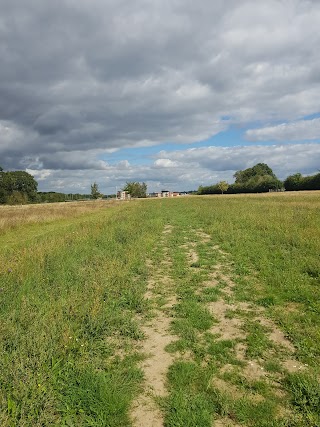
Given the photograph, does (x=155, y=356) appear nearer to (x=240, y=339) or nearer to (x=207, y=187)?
(x=240, y=339)

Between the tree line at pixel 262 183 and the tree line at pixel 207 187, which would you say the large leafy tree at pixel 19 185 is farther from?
the tree line at pixel 262 183

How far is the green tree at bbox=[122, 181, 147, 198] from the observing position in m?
150

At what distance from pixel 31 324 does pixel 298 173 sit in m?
116

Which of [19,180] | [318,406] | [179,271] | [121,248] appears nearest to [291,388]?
[318,406]

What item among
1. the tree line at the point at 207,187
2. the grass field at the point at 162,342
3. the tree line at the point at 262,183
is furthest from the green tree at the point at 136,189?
the grass field at the point at 162,342

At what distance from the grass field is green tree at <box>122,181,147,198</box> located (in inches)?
5532

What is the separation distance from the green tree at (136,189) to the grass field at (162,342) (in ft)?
461

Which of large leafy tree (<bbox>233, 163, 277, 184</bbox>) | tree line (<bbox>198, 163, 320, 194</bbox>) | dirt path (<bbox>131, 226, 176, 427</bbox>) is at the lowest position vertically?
dirt path (<bbox>131, 226, 176, 427</bbox>)

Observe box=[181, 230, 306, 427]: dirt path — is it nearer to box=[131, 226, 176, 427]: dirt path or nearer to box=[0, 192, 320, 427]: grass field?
box=[0, 192, 320, 427]: grass field

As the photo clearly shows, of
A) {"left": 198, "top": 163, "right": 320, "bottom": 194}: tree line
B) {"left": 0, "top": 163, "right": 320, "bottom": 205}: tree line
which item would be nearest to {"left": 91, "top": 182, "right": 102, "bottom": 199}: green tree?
{"left": 0, "top": 163, "right": 320, "bottom": 205}: tree line

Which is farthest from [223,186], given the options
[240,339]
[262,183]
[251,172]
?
[240,339]

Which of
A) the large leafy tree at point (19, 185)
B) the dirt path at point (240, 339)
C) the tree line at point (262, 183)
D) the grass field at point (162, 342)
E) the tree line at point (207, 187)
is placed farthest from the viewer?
the large leafy tree at point (19, 185)

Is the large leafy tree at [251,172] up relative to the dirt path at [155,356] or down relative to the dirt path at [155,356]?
up

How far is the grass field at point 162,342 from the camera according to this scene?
147 inches
